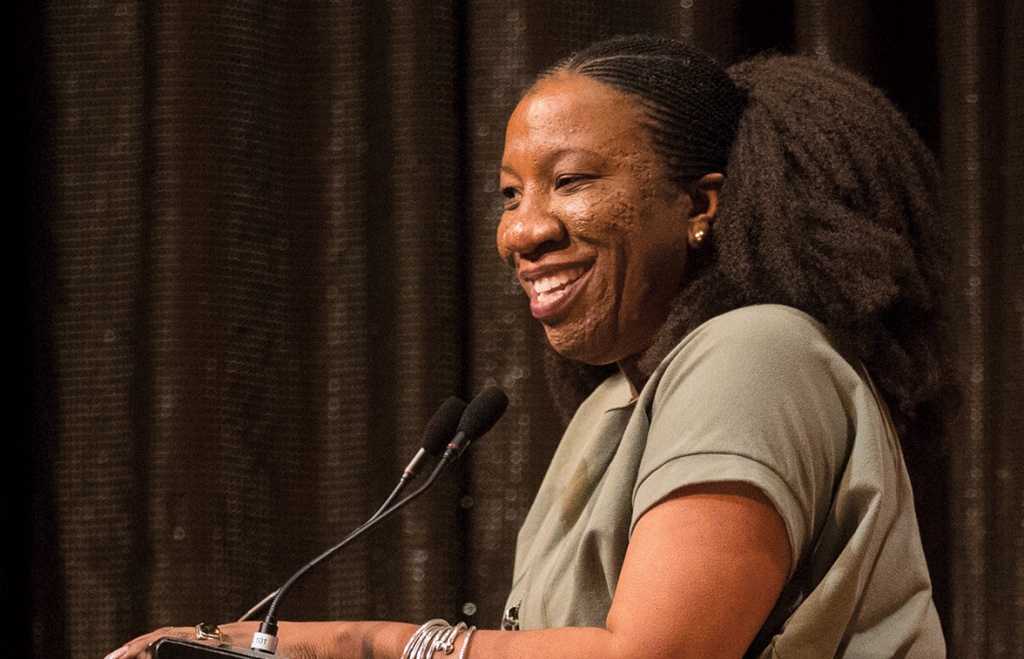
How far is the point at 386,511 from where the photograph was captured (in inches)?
48.2

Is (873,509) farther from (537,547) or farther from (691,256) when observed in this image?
(537,547)

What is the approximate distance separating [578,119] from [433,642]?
52 centimetres

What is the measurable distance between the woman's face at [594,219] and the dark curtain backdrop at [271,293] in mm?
637

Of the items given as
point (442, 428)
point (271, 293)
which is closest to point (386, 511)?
point (442, 428)

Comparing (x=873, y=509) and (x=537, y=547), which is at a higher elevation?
(x=873, y=509)

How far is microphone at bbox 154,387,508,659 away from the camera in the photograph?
1026 mm

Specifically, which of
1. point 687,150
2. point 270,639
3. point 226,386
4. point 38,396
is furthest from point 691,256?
point 38,396

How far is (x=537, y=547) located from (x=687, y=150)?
0.47 m

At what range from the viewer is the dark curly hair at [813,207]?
1.17 metres

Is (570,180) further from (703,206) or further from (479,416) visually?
(479,416)

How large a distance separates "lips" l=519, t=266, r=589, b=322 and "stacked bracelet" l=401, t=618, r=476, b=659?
1.13 feet

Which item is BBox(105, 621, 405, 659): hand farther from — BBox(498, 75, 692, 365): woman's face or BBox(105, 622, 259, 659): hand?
BBox(498, 75, 692, 365): woman's face

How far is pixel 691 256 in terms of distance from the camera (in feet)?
4.17

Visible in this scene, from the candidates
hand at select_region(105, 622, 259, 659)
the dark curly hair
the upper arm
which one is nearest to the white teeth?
the dark curly hair
